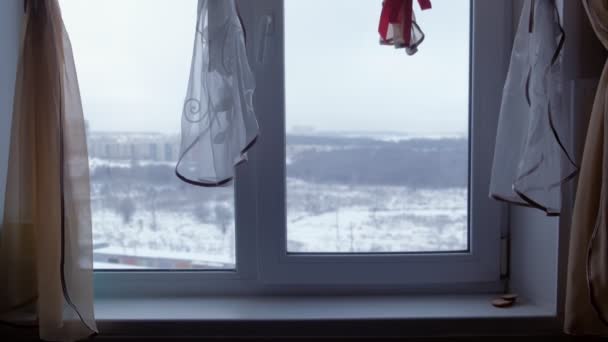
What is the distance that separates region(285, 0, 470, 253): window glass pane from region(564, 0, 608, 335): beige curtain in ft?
1.28

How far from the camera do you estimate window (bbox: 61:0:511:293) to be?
142cm

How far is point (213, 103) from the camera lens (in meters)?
1.16

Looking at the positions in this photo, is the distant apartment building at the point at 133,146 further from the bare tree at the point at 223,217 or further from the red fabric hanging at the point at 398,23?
the red fabric hanging at the point at 398,23

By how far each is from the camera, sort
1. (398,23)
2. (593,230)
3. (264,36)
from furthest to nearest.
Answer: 1. (264,36)
2. (398,23)
3. (593,230)

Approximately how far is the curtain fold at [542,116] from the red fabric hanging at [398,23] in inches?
10.2

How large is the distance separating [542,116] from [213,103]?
0.73 meters

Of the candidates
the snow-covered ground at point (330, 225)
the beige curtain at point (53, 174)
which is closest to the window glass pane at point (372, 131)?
the snow-covered ground at point (330, 225)

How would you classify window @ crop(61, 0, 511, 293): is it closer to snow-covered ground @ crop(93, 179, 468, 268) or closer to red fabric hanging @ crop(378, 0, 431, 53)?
snow-covered ground @ crop(93, 179, 468, 268)

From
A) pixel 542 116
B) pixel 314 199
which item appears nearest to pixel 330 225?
pixel 314 199

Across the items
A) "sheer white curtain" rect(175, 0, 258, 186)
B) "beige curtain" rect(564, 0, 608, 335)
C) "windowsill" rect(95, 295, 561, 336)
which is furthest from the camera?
"windowsill" rect(95, 295, 561, 336)

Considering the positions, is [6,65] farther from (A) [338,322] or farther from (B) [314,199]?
(A) [338,322]

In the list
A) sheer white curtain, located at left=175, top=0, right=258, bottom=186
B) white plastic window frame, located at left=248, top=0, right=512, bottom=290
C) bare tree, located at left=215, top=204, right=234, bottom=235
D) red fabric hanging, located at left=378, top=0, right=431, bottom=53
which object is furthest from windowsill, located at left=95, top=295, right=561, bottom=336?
red fabric hanging, located at left=378, top=0, right=431, bottom=53

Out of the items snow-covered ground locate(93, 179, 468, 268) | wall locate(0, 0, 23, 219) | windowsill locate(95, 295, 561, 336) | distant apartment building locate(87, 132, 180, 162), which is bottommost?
windowsill locate(95, 295, 561, 336)

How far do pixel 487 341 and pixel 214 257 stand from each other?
77 centimetres
